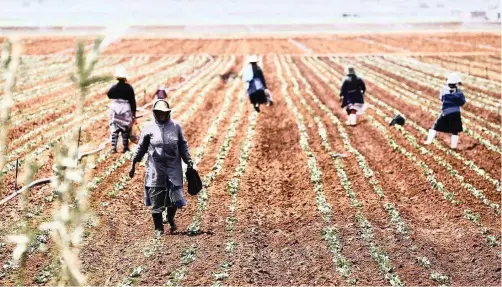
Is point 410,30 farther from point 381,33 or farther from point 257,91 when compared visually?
point 257,91

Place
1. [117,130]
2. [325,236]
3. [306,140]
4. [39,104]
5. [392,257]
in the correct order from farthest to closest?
[39,104] → [306,140] → [117,130] → [325,236] → [392,257]

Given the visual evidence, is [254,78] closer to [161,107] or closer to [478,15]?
[161,107]

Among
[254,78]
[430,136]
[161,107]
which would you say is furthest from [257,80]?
[161,107]

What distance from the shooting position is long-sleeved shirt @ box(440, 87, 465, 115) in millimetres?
13469

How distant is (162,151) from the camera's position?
7.90m

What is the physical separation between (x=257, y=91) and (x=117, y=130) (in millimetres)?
6257

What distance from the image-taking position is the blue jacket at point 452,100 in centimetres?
1347

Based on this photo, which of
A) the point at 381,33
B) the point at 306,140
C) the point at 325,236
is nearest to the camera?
the point at 325,236

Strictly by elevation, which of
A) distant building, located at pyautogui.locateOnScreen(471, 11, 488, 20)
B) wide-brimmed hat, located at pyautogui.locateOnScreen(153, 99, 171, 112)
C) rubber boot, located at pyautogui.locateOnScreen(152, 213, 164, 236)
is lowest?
distant building, located at pyautogui.locateOnScreen(471, 11, 488, 20)

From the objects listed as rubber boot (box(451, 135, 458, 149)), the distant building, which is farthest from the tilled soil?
the distant building

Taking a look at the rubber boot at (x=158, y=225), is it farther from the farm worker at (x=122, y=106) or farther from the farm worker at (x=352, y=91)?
the farm worker at (x=352, y=91)

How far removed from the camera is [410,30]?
68.9m

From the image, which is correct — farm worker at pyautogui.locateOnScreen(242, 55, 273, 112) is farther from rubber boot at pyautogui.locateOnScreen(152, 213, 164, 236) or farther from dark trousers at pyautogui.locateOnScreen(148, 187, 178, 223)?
dark trousers at pyautogui.locateOnScreen(148, 187, 178, 223)

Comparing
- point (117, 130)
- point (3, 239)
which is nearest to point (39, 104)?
point (117, 130)
